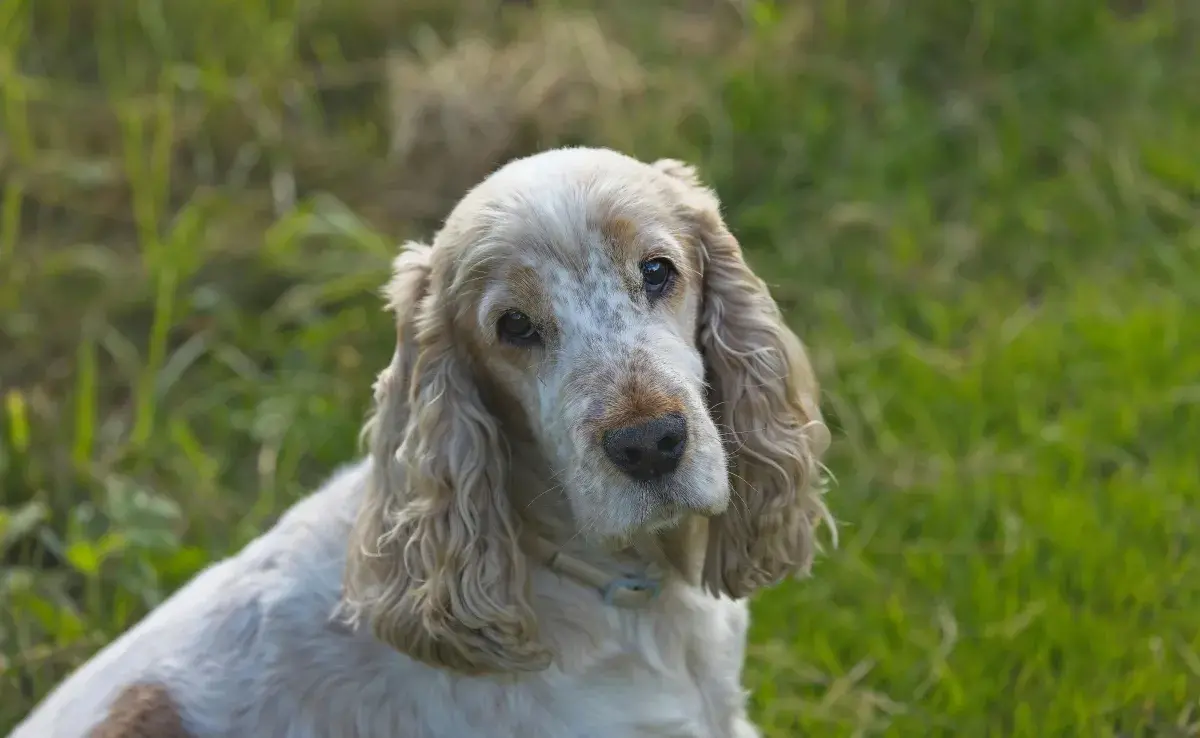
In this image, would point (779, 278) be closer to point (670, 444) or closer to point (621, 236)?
point (621, 236)

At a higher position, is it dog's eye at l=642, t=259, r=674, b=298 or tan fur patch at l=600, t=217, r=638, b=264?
tan fur patch at l=600, t=217, r=638, b=264

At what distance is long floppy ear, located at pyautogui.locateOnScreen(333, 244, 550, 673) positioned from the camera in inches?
110

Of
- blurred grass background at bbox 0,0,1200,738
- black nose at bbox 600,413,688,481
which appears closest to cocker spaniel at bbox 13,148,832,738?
black nose at bbox 600,413,688,481

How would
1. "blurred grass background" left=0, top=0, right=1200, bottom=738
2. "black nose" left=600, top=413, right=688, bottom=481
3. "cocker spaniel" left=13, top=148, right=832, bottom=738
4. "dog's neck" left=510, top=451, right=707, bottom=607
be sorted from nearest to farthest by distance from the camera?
1. "black nose" left=600, top=413, right=688, bottom=481
2. "cocker spaniel" left=13, top=148, right=832, bottom=738
3. "dog's neck" left=510, top=451, right=707, bottom=607
4. "blurred grass background" left=0, top=0, right=1200, bottom=738

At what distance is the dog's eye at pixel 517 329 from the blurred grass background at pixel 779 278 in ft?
5.09

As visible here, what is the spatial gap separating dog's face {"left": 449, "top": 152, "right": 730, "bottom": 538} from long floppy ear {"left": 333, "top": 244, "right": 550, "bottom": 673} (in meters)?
0.11

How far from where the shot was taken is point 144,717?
281cm

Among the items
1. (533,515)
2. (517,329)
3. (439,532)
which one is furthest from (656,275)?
(439,532)

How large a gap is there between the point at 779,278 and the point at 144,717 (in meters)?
3.31

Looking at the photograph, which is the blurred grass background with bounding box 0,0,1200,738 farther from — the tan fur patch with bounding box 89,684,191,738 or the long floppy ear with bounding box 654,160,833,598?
the tan fur patch with bounding box 89,684,191,738

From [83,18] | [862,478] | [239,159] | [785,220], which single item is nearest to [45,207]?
[239,159]

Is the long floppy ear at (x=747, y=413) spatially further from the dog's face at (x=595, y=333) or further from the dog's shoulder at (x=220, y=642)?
the dog's shoulder at (x=220, y=642)

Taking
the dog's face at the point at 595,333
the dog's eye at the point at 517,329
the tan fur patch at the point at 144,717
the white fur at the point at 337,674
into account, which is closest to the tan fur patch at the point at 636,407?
the dog's face at the point at 595,333

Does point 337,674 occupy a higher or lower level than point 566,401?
lower
